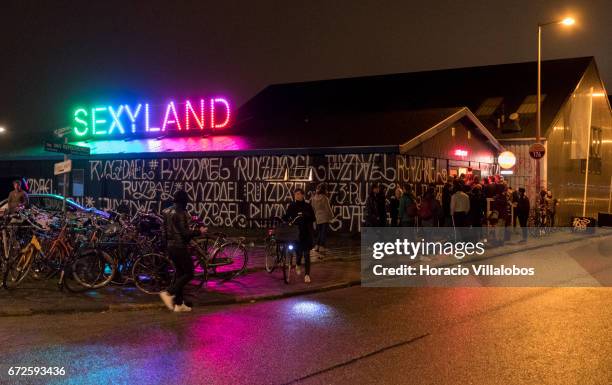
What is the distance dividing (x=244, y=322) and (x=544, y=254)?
10901 millimetres

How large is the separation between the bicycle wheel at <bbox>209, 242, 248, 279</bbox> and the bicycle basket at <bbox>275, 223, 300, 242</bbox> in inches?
32.7

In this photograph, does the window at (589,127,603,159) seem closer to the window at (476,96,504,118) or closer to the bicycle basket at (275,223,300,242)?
the window at (476,96,504,118)

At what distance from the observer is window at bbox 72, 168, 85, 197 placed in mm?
24484

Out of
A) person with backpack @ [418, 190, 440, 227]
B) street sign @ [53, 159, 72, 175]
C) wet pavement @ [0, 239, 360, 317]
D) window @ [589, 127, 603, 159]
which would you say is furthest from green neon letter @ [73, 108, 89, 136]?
window @ [589, 127, 603, 159]

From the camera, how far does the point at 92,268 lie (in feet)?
34.5

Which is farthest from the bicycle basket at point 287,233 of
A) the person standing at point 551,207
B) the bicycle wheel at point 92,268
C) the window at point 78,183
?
the window at point 78,183

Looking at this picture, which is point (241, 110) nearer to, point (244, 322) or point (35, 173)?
point (35, 173)

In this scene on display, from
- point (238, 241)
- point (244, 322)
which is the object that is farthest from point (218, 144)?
point (244, 322)

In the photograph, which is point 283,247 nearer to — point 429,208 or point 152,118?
point 429,208

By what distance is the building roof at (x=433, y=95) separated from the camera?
30609 mm

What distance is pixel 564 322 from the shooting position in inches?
319

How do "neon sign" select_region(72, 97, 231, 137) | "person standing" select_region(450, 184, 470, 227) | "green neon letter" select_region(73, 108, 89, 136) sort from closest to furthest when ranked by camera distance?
"person standing" select_region(450, 184, 470, 227) → "neon sign" select_region(72, 97, 231, 137) → "green neon letter" select_region(73, 108, 89, 136)

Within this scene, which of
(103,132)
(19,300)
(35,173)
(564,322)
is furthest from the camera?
(103,132)

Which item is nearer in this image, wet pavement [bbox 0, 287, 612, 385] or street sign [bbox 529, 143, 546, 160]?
wet pavement [bbox 0, 287, 612, 385]
